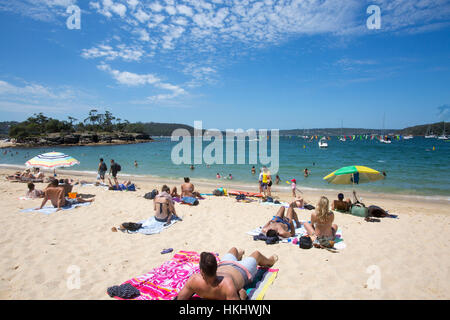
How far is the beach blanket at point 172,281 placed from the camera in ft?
11.4

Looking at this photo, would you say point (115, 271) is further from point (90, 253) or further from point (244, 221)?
point (244, 221)

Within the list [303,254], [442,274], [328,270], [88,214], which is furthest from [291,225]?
[88,214]

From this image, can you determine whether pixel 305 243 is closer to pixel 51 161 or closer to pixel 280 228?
pixel 280 228

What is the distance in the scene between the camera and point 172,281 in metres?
3.72

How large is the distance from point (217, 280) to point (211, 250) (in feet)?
7.62

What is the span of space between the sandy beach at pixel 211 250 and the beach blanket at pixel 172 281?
17cm

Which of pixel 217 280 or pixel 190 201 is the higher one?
pixel 217 280

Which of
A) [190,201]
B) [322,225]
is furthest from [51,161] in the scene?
[322,225]

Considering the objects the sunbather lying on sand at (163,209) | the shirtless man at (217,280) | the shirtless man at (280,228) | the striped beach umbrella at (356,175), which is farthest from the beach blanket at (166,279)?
the striped beach umbrella at (356,175)

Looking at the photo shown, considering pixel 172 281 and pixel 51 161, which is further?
pixel 51 161

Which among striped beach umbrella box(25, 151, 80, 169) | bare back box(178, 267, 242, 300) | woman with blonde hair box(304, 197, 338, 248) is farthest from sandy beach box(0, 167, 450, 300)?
striped beach umbrella box(25, 151, 80, 169)

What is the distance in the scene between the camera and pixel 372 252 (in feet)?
16.4

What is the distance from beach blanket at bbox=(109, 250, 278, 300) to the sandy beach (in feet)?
0.56
